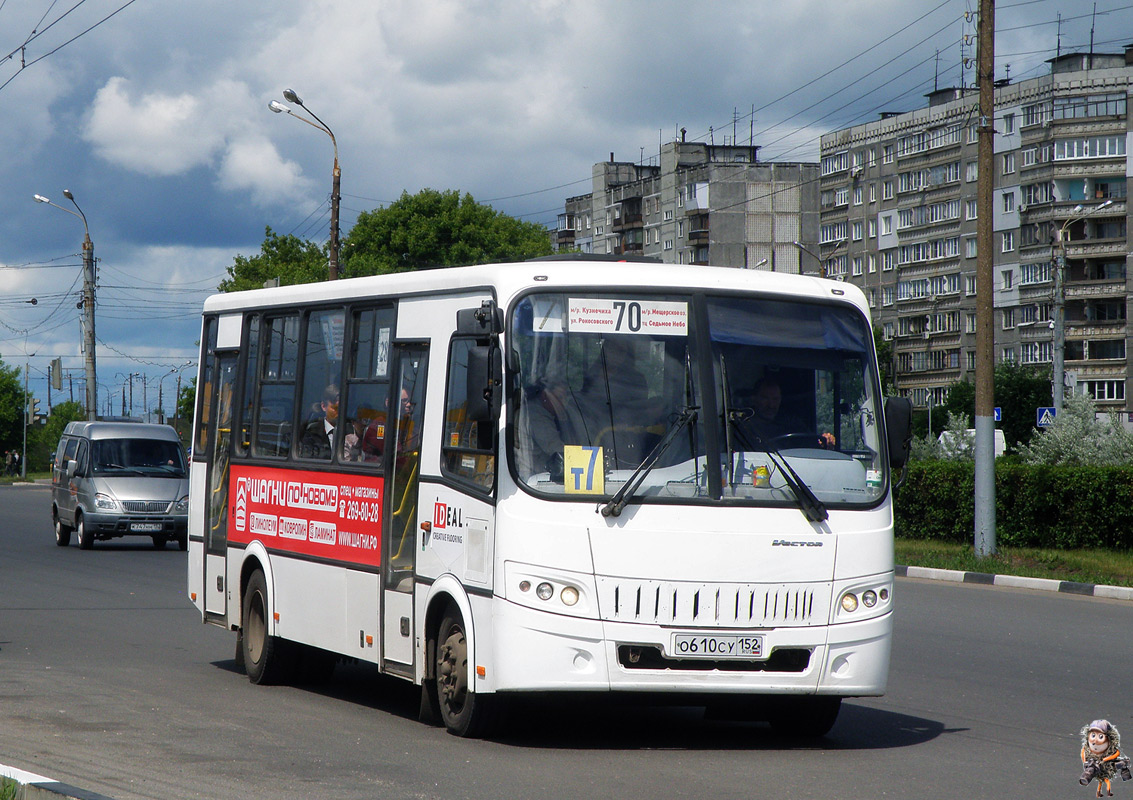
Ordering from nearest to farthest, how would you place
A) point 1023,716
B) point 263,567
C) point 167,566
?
point 1023,716, point 263,567, point 167,566

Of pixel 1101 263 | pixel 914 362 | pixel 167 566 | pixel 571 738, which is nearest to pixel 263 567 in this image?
pixel 571 738

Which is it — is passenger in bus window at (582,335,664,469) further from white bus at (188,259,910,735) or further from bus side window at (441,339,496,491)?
bus side window at (441,339,496,491)

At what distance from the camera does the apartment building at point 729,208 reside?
11800cm

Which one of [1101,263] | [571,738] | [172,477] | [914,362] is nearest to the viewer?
[571,738]

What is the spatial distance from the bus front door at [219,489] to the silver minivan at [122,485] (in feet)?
50.5

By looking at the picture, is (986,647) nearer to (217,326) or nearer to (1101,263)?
(217,326)

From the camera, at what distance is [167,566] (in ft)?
79.3

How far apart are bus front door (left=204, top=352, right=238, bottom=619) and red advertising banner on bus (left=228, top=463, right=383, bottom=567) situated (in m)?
0.19

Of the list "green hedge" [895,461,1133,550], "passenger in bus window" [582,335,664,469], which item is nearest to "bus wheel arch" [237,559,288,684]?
"passenger in bus window" [582,335,664,469]

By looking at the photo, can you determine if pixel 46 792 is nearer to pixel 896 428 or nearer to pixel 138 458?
pixel 896 428

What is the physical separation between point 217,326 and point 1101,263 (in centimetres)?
8458

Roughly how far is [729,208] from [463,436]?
4357 inches

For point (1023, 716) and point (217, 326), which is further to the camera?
point (217, 326)

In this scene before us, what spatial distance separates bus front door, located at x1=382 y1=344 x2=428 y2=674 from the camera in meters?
9.48
